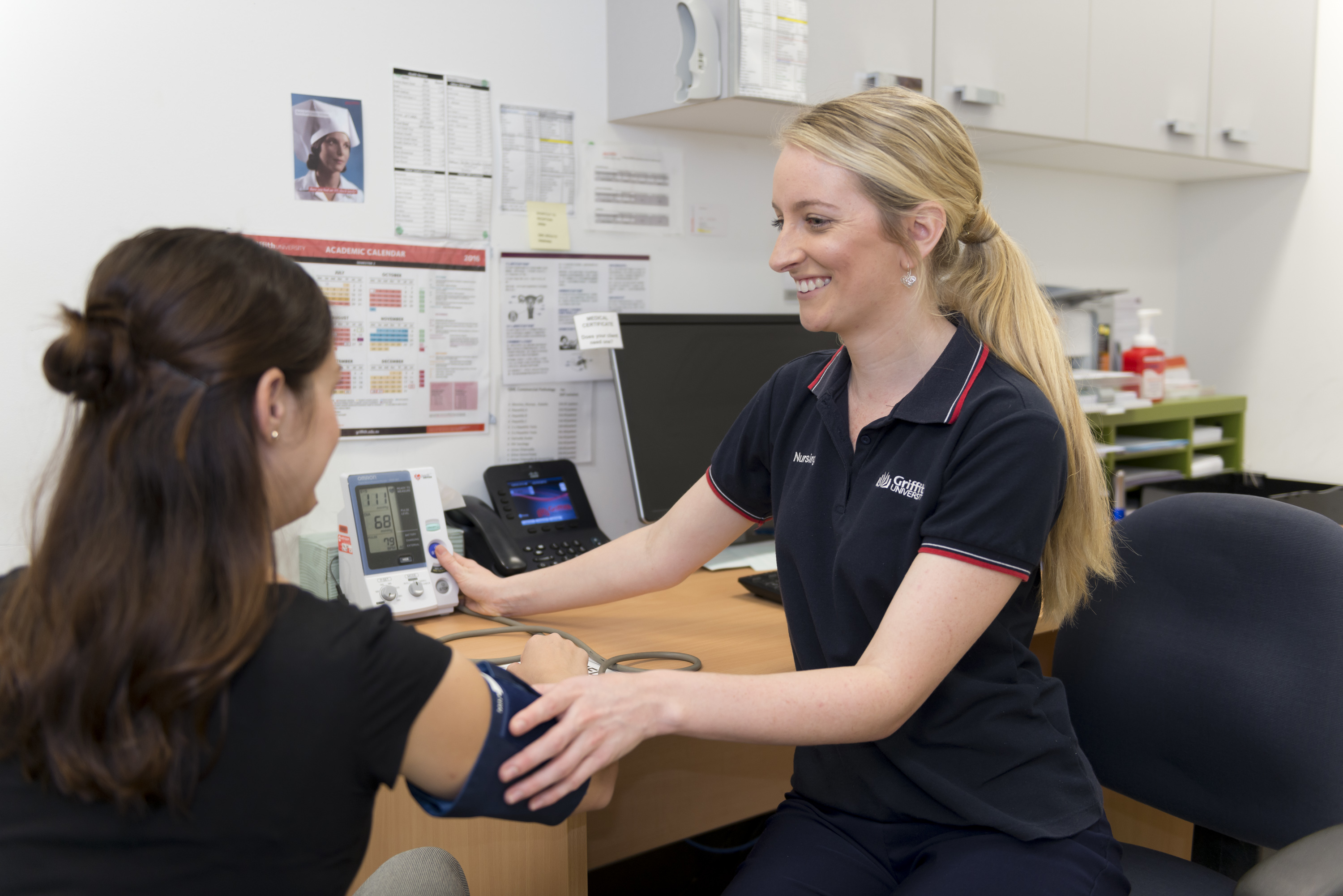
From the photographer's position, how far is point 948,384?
1.24 m

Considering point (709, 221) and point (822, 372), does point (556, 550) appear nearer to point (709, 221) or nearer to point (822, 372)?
point (822, 372)

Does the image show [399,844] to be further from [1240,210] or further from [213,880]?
[1240,210]

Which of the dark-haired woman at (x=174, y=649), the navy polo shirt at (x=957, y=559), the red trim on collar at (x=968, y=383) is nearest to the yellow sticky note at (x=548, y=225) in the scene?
the navy polo shirt at (x=957, y=559)

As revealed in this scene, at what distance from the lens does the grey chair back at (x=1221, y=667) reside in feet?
4.13

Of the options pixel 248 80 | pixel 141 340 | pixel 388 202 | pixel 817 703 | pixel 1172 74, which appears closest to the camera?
pixel 141 340

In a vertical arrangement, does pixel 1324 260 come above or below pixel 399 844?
above

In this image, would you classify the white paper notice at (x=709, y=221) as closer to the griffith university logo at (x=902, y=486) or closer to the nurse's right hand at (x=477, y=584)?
the nurse's right hand at (x=477, y=584)

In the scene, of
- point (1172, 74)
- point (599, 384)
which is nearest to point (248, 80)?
point (599, 384)

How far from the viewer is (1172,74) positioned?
2.44 m

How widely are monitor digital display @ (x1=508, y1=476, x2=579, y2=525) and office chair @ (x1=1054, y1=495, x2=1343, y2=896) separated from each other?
3.00 feet

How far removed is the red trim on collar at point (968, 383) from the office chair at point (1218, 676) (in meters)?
0.41

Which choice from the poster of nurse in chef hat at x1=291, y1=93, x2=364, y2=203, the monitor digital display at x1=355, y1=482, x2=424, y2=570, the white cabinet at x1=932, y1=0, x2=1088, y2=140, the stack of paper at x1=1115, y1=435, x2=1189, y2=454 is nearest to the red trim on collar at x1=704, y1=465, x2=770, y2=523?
the monitor digital display at x1=355, y1=482, x2=424, y2=570

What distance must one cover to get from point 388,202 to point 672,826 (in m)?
1.31

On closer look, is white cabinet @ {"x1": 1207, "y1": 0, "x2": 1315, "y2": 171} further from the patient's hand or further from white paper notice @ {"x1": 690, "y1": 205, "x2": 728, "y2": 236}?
the patient's hand
